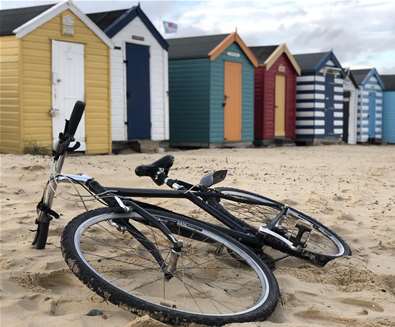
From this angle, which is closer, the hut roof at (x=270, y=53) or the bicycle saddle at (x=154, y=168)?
the bicycle saddle at (x=154, y=168)

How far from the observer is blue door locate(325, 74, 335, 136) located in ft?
67.1

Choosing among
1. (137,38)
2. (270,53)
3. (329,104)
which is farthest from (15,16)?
(329,104)

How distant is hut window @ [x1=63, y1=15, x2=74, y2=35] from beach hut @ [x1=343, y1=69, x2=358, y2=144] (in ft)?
46.7

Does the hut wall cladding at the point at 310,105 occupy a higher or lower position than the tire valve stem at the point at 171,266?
higher

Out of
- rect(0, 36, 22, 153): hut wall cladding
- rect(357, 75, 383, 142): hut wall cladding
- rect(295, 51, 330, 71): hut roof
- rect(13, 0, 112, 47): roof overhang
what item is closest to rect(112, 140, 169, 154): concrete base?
rect(13, 0, 112, 47): roof overhang

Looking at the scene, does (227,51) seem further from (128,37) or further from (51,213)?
(51,213)

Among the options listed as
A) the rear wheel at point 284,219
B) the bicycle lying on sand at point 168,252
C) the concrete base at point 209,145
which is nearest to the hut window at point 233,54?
the concrete base at point 209,145

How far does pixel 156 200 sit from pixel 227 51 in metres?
11.2

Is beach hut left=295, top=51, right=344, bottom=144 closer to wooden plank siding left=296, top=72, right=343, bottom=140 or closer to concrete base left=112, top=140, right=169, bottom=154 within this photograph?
wooden plank siding left=296, top=72, right=343, bottom=140

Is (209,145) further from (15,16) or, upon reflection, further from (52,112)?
(15,16)

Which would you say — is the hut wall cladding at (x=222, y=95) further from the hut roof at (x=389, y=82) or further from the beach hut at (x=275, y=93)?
the hut roof at (x=389, y=82)

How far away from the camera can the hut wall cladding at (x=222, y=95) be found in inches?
631

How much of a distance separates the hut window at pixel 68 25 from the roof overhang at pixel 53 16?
0.15 metres

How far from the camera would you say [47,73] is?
11.5 metres
